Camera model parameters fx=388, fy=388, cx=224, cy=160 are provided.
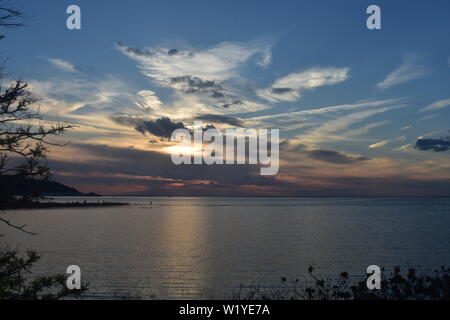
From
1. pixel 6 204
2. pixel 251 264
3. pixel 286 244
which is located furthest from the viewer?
pixel 286 244

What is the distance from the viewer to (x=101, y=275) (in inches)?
1398

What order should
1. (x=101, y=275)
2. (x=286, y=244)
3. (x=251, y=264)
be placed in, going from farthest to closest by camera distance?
(x=286, y=244), (x=251, y=264), (x=101, y=275)

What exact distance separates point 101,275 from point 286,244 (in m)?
29.8

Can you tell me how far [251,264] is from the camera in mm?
41312

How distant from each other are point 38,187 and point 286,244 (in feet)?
155
